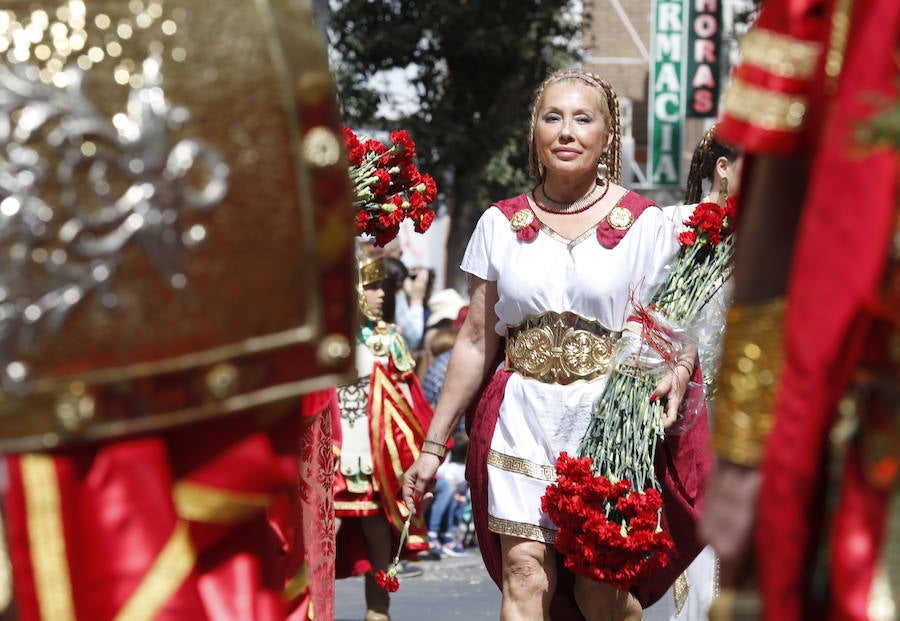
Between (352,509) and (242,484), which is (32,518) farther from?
(352,509)

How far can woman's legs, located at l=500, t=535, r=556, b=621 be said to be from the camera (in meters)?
5.01

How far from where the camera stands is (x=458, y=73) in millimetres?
23922

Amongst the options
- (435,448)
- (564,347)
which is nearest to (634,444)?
(564,347)

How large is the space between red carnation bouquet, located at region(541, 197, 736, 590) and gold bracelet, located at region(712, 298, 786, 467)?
2606 mm

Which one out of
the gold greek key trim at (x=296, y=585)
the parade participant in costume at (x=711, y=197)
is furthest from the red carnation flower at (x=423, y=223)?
the gold greek key trim at (x=296, y=585)

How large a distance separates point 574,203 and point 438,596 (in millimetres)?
3977

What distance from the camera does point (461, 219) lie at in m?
22.8

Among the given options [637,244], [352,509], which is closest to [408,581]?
[352,509]

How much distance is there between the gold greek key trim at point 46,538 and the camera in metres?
2.37

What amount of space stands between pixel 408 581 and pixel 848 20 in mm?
7585

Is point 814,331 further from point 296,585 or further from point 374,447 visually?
point 374,447

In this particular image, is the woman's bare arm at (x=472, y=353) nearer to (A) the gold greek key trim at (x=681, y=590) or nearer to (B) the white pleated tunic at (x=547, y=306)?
(B) the white pleated tunic at (x=547, y=306)

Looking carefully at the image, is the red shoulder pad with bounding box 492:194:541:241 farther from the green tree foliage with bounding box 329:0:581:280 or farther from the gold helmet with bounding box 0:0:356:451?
the green tree foliage with bounding box 329:0:581:280

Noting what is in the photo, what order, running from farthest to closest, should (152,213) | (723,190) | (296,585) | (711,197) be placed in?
(711,197) < (723,190) < (296,585) < (152,213)
